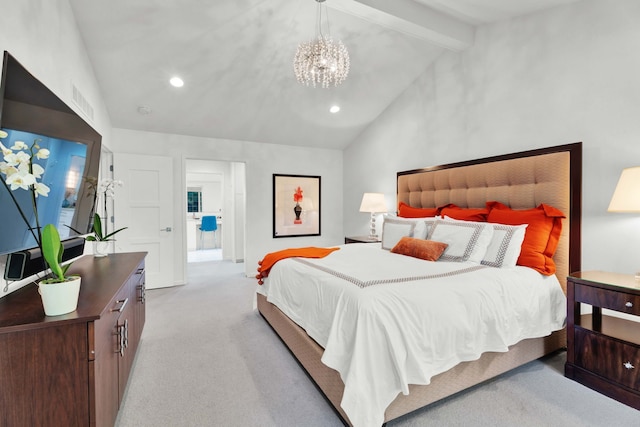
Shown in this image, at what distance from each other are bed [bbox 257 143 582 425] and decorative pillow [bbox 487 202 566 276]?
103mm

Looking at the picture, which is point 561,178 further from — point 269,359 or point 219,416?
point 219,416

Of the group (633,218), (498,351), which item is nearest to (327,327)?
(498,351)

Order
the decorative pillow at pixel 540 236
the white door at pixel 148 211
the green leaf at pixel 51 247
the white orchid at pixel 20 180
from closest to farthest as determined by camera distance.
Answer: the white orchid at pixel 20 180
the green leaf at pixel 51 247
the decorative pillow at pixel 540 236
the white door at pixel 148 211

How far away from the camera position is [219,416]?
1795 mm

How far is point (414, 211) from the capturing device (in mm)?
3951

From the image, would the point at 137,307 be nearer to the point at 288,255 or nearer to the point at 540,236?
the point at 288,255

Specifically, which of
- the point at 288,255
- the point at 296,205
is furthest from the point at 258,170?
A: the point at 288,255

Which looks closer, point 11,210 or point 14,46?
point 11,210

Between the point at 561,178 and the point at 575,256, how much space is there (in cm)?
68

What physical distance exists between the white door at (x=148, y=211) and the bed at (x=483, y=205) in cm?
210

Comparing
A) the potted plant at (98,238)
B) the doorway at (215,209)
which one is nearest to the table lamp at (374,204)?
the doorway at (215,209)

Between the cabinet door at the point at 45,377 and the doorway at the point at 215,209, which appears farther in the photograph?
the doorway at the point at 215,209

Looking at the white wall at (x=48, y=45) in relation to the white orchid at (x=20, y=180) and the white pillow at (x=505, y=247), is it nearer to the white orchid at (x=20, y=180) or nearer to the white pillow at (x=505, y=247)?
the white orchid at (x=20, y=180)

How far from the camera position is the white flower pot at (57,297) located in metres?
1.17
